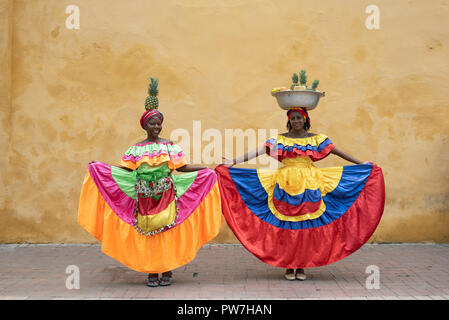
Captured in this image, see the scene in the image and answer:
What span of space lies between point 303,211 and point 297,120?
103 cm

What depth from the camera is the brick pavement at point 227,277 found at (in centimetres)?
487

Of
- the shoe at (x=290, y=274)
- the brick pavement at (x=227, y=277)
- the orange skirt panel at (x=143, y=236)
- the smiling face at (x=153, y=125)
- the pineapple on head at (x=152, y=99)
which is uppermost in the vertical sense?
the pineapple on head at (x=152, y=99)

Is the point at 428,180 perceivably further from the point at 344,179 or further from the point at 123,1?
the point at 123,1

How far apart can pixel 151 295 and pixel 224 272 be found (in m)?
1.28

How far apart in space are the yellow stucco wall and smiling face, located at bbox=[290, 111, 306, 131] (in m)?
1.98

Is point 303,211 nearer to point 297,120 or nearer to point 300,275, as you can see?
point 300,275

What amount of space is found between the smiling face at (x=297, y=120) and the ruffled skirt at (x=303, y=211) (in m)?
0.47

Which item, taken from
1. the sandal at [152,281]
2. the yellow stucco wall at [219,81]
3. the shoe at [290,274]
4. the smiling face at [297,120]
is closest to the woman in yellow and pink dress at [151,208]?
the sandal at [152,281]

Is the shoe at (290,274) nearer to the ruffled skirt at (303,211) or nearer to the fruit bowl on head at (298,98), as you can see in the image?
the ruffled skirt at (303,211)

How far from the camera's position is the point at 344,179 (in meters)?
5.66

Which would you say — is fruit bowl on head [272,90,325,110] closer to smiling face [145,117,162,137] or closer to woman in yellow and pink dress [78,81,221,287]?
woman in yellow and pink dress [78,81,221,287]

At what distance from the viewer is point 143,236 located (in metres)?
5.18

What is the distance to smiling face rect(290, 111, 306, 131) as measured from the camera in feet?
18.1

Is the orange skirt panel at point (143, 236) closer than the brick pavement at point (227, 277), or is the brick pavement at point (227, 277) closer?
the brick pavement at point (227, 277)
